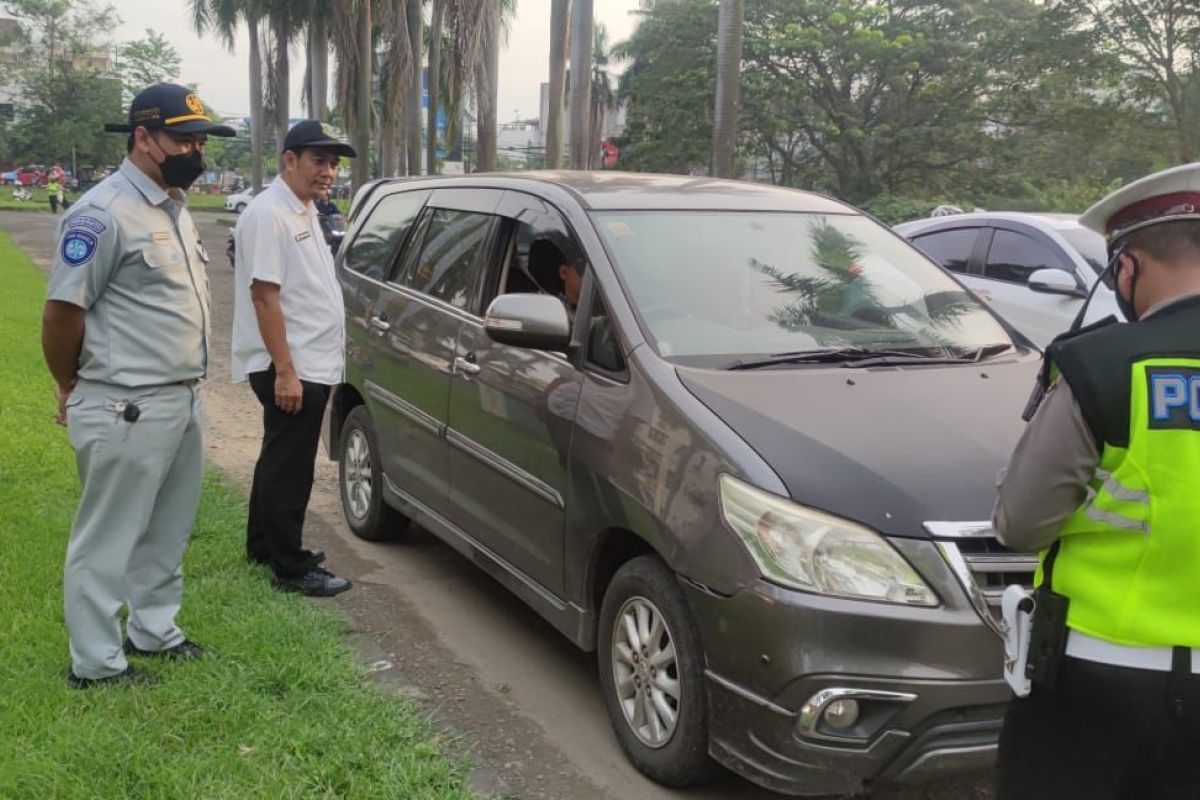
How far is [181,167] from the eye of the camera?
3596 mm

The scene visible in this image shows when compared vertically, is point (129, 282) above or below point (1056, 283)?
above

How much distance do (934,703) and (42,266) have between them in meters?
21.4

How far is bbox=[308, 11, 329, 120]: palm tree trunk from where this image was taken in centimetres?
3234

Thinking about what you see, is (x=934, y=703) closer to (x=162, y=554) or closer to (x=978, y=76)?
(x=162, y=554)

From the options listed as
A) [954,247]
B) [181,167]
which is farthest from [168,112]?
[954,247]

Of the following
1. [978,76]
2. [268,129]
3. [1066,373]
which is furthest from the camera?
[268,129]

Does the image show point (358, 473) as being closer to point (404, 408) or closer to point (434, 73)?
point (404, 408)

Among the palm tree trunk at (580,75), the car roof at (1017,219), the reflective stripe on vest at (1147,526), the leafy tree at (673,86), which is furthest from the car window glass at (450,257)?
the leafy tree at (673,86)

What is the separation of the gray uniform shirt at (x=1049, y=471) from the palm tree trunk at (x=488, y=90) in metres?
24.8

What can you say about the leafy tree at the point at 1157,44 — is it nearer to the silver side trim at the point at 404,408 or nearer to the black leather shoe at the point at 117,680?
the silver side trim at the point at 404,408

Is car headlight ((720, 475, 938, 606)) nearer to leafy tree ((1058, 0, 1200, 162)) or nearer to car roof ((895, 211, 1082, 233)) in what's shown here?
car roof ((895, 211, 1082, 233))

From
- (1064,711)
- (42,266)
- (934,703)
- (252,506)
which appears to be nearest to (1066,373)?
(1064,711)

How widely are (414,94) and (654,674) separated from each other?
81.7 feet

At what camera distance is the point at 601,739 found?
12.1 ft
